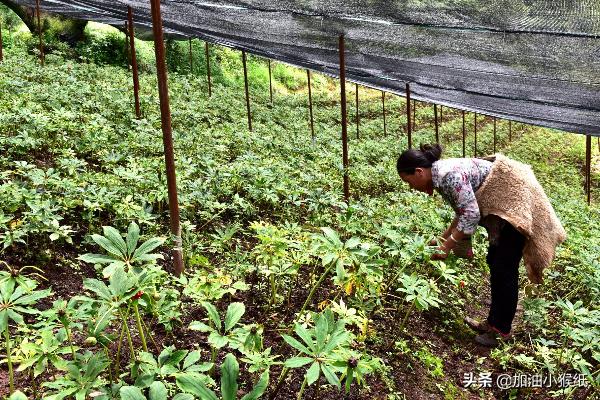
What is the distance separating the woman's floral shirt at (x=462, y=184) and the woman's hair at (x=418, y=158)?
0.05 metres

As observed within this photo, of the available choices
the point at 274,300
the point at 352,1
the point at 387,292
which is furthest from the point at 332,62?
the point at 274,300

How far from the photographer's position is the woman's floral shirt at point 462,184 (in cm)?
290

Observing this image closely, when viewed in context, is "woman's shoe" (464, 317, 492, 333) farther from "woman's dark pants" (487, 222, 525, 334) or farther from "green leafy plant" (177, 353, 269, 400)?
"green leafy plant" (177, 353, 269, 400)

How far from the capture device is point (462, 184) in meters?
A: 2.90

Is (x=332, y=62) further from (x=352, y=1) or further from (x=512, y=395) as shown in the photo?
(x=512, y=395)

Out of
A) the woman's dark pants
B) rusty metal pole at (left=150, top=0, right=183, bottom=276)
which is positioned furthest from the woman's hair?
rusty metal pole at (left=150, top=0, right=183, bottom=276)

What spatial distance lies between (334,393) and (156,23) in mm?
1946

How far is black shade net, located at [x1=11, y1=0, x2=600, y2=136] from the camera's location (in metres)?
3.18

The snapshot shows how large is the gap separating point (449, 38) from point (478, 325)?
2353 mm

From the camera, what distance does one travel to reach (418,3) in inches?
129

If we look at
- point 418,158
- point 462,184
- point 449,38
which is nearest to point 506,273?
point 462,184

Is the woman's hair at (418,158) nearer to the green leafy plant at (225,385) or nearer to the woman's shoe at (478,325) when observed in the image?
the woman's shoe at (478,325)

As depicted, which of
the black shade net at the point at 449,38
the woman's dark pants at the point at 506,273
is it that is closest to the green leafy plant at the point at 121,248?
the woman's dark pants at the point at 506,273

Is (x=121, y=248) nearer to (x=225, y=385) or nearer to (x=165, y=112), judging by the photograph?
(x=225, y=385)
